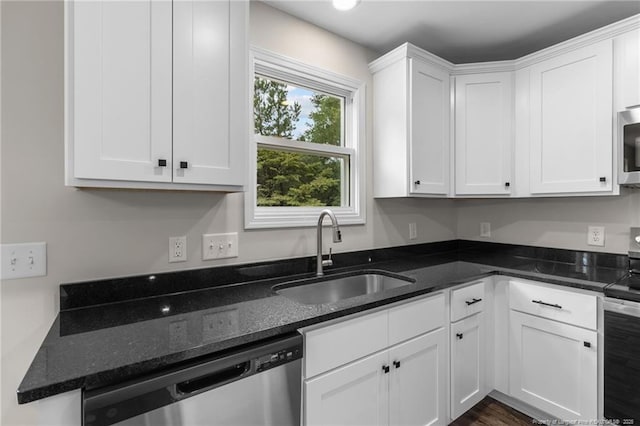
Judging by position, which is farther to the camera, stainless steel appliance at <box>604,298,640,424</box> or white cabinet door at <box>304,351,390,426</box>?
stainless steel appliance at <box>604,298,640,424</box>

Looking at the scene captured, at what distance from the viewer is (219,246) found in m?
1.62

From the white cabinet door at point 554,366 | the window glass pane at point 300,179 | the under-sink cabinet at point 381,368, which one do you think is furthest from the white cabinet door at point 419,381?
the window glass pane at point 300,179

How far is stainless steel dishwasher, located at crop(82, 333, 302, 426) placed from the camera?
811 mm

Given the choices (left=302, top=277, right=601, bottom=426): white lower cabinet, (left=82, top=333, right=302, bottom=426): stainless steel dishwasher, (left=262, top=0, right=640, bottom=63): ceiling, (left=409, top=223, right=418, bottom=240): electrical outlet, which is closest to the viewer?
(left=82, top=333, right=302, bottom=426): stainless steel dishwasher

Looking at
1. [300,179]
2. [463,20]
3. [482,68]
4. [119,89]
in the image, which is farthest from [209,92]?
[482,68]

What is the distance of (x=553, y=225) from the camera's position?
233 cm

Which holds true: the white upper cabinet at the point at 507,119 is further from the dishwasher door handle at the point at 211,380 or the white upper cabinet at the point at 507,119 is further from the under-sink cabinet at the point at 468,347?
the dishwasher door handle at the point at 211,380

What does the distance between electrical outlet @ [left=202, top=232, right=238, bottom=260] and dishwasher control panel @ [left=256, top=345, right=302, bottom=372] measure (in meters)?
0.71

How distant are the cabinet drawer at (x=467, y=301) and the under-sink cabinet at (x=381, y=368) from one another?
102mm

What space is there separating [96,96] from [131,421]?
39.4 inches

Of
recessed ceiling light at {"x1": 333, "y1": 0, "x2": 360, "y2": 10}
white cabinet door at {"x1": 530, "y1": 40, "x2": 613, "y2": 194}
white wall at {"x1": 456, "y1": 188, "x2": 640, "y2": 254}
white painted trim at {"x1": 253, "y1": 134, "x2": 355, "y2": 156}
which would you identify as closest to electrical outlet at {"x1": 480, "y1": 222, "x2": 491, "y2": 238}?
white wall at {"x1": 456, "y1": 188, "x2": 640, "y2": 254}

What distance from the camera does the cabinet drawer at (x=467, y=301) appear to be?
1771mm

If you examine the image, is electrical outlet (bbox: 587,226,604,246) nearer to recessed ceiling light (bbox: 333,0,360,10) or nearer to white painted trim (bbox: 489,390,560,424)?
white painted trim (bbox: 489,390,560,424)

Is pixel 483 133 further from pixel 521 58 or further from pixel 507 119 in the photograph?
pixel 521 58
